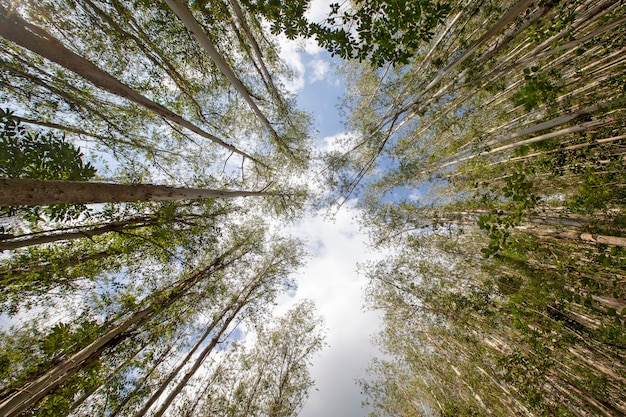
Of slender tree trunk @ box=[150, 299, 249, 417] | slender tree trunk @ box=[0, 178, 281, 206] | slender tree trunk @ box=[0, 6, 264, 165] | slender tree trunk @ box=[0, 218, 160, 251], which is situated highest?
slender tree trunk @ box=[0, 6, 264, 165]

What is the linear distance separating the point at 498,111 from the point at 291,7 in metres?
8.76

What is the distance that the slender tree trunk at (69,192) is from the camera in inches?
68.2

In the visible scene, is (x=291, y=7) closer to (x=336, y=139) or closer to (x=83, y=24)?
(x=83, y=24)

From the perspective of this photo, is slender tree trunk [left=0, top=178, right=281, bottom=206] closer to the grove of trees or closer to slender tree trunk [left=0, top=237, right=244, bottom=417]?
the grove of trees

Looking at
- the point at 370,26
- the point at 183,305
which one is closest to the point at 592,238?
the point at 370,26

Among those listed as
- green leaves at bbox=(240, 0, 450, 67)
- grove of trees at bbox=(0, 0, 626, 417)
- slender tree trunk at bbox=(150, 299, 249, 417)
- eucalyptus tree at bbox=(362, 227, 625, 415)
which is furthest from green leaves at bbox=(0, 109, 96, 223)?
eucalyptus tree at bbox=(362, 227, 625, 415)

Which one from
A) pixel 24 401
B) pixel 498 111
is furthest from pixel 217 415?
pixel 498 111

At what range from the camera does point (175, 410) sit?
5992mm

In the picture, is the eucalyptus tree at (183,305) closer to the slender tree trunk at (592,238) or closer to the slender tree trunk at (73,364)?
the slender tree trunk at (73,364)

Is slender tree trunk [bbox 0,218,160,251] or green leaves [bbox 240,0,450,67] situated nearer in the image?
Result: green leaves [bbox 240,0,450,67]

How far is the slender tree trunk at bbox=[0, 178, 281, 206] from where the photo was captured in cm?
173

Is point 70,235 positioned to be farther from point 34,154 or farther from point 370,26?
point 370,26

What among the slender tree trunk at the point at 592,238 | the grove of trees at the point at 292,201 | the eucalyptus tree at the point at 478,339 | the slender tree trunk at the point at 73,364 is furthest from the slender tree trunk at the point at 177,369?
the slender tree trunk at the point at 592,238

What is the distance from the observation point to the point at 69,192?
206 cm
